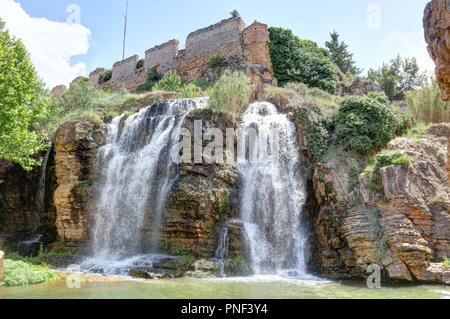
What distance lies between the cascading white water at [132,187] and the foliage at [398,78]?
20.0 metres

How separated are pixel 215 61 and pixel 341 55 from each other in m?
17.5

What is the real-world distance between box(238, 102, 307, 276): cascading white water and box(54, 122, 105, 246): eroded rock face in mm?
6808

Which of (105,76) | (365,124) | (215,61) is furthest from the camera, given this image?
(105,76)

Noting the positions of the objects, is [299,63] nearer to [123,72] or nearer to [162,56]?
[162,56]

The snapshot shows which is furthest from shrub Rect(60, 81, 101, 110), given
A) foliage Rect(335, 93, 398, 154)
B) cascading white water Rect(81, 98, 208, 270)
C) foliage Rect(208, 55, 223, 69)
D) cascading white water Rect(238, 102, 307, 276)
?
foliage Rect(335, 93, 398, 154)

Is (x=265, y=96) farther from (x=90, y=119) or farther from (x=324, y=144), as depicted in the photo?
(x=90, y=119)

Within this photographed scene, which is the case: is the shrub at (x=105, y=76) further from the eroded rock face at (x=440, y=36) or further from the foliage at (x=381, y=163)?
the eroded rock face at (x=440, y=36)

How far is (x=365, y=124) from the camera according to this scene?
14.8m

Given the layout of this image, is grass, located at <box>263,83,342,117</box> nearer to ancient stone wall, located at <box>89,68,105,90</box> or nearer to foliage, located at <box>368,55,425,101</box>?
A: foliage, located at <box>368,55,425,101</box>

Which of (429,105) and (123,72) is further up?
(123,72)

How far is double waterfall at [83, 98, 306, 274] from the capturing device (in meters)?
12.9

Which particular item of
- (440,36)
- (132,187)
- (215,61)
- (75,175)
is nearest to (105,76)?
(215,61)

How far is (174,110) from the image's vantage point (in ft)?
61.9
